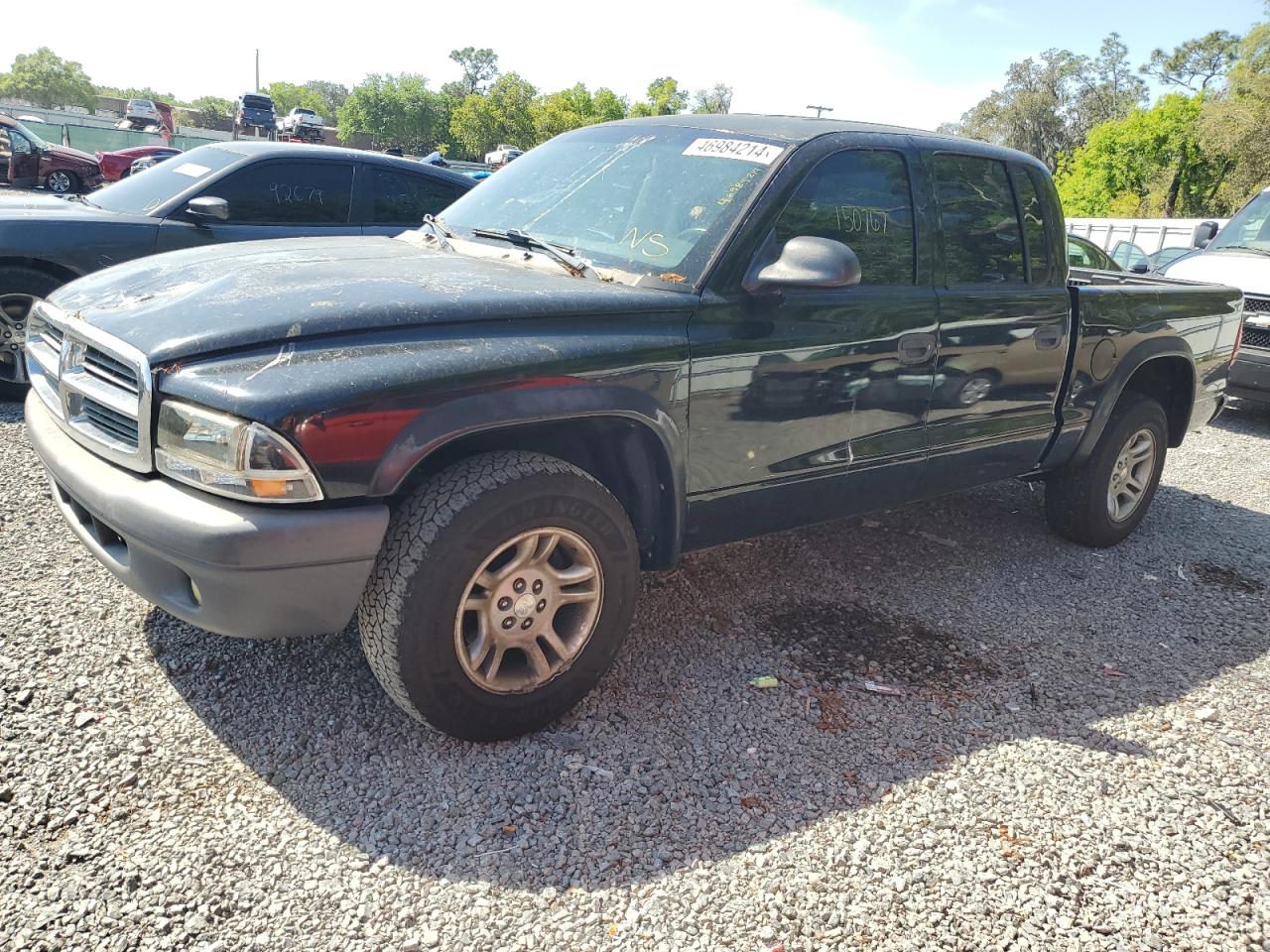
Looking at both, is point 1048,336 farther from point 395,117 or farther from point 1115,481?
point 395,117

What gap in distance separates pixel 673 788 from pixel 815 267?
1.60 m

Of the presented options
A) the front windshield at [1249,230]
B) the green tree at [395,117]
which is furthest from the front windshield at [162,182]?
the green tree at [395,117]

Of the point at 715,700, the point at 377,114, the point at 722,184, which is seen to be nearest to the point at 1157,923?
the point at 715,700

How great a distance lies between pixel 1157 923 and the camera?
2.27 metres

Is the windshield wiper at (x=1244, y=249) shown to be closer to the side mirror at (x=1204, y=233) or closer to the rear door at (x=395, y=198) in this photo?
the side mirror at (x=1204, y=233)

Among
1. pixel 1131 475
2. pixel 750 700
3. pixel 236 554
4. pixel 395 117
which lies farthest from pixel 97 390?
pixel 395 117

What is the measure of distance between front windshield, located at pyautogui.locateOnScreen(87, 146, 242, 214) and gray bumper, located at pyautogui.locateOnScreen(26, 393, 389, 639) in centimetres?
403

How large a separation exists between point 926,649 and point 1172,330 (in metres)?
2.26

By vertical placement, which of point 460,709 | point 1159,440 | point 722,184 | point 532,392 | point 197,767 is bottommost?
point 197,767

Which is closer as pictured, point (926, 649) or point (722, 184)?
point (722, 184)

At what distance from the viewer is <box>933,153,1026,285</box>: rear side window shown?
358cm

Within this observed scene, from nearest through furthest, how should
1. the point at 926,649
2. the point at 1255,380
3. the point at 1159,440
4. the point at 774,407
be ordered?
1. the point at 774,407
2. the point at 926,649
3. the point at 1159,440
4. the point at 1255,380

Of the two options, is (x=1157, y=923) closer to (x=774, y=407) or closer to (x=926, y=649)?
(x=926, y=649)

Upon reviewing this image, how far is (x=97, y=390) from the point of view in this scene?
8.36 feet
